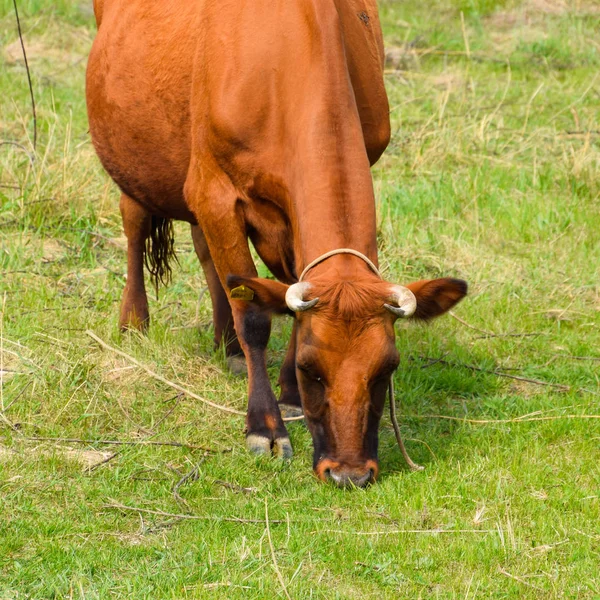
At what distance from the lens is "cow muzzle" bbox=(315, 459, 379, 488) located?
4832mm

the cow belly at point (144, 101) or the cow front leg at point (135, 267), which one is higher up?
the cow belly at point (144, 101)

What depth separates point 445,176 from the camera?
29.9 feet

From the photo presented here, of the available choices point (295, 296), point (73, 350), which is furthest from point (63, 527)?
point (73, 350)

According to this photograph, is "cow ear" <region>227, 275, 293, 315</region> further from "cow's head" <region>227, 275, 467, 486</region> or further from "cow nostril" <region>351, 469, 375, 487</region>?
"cow nostril" <region>351, 469, 375, 487</region>

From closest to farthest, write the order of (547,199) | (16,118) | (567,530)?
(567,530) → (547,199) → (16,118)

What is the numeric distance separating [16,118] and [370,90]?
5111mm

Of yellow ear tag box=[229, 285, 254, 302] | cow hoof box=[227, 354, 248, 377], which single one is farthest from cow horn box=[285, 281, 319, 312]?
cow hoof box=[227, 354, 248, 377]

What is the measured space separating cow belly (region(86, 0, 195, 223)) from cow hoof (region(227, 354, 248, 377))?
857 millimetres

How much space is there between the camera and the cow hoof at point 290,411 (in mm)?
5984

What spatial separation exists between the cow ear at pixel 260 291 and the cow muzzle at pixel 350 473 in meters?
0.70

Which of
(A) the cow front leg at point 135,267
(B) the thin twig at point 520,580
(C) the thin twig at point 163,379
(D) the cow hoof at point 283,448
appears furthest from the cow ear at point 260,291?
(A) the cow front leg at point 135,267

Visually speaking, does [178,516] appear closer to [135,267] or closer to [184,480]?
[184,480]

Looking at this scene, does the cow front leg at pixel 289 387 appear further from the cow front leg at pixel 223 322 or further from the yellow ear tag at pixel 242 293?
the yellow ear tag at pixel 242 293

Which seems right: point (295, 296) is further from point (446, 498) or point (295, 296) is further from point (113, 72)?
point (113, 72)
